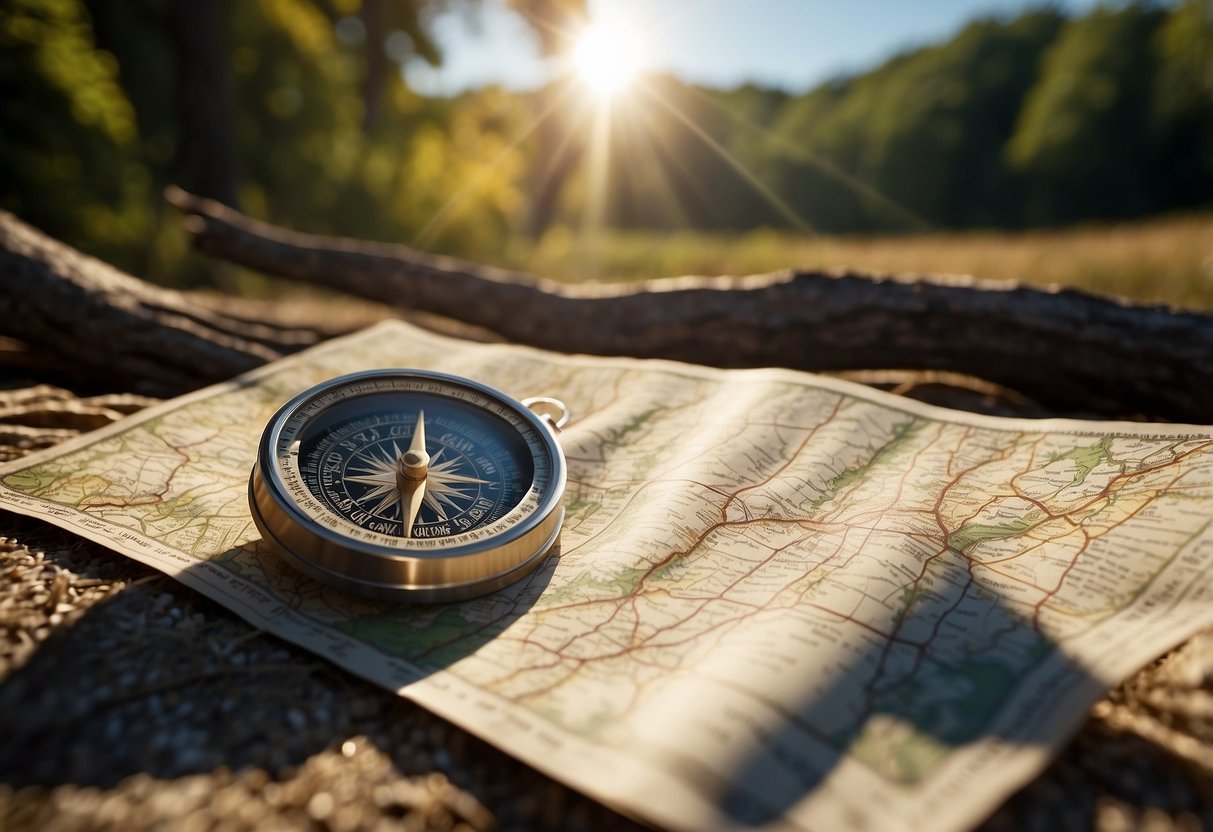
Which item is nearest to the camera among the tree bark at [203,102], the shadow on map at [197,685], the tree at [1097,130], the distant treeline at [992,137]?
the shadow on map at [197,685]

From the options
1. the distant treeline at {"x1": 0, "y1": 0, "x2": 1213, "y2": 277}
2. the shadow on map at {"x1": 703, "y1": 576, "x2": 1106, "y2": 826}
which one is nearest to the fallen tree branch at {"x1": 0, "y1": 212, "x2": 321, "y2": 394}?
the shadow on map at {"x1": 703, "y1": 576, "x2": 1106, "y2": 826}

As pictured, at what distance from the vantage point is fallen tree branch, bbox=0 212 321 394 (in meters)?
3.46

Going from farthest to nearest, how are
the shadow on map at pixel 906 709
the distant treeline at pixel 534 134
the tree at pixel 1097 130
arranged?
the tree at pixel 1097 130 → the distant treeline at pixel 534 134 → the shadow on map at pixel 906 709

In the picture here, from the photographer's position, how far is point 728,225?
43.3 m

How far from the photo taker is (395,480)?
6.63ft

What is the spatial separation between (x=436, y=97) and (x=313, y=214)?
186 inches

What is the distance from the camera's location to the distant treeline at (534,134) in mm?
8656

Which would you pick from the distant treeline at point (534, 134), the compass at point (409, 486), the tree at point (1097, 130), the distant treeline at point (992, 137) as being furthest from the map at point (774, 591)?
the tree at point (1097, 130)

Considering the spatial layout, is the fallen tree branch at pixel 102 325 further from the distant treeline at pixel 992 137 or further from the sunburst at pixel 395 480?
the distant treeline at pixel 992 137

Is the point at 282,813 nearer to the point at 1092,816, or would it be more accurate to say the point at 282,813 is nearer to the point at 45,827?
the point at 45,827

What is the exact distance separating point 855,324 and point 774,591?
204cm

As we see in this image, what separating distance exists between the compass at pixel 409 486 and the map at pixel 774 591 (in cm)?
12

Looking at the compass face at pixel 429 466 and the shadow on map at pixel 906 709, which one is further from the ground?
the compass face at pixel 429 466

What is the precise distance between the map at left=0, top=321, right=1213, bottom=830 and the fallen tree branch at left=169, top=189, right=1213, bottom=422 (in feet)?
2.96
